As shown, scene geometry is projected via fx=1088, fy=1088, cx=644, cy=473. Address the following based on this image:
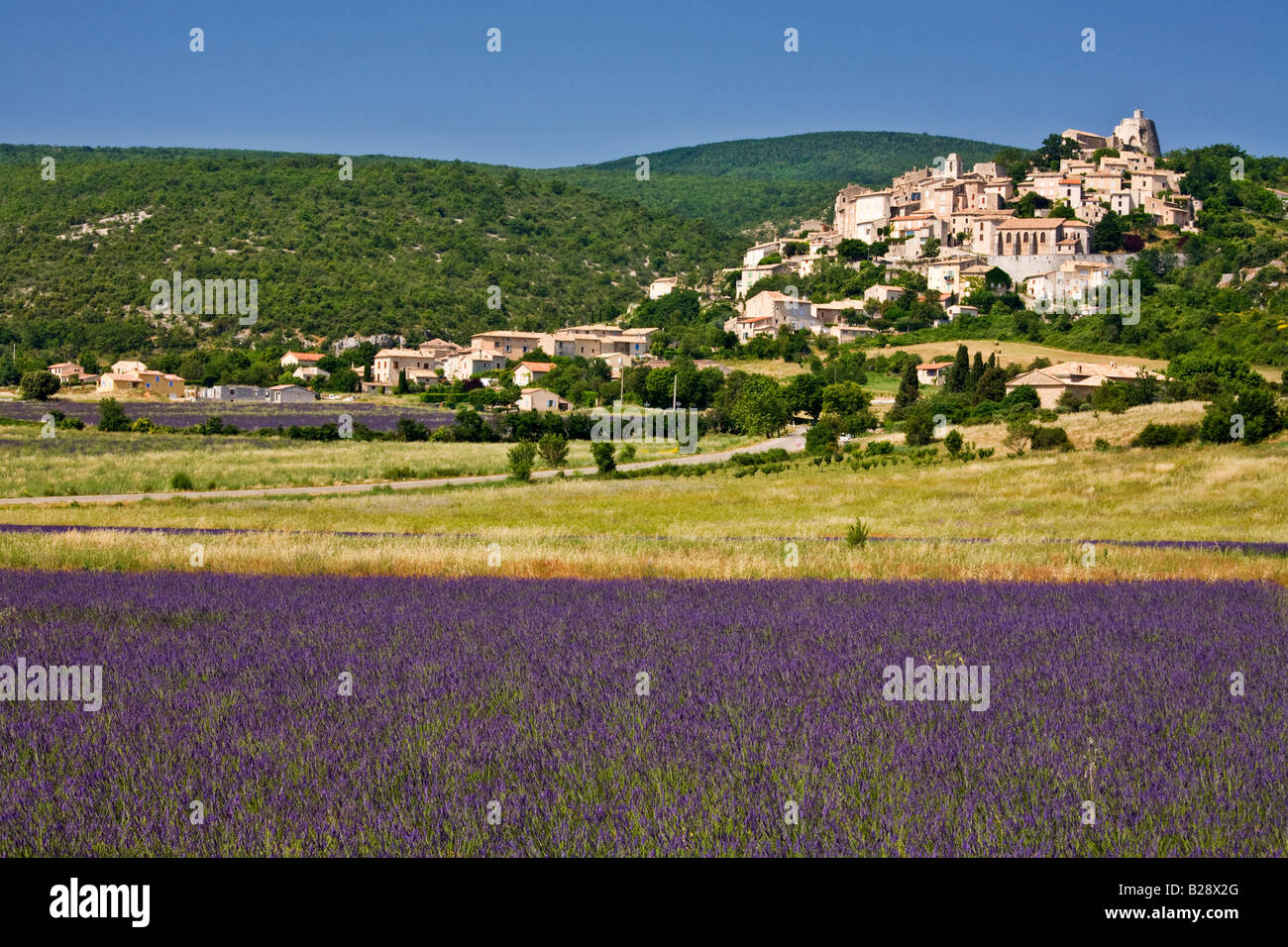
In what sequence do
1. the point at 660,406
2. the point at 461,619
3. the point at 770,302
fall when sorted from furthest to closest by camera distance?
the point at 770,302 → the point at 660,406 → the point at 461,619

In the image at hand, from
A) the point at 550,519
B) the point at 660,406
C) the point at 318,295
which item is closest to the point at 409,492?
the point at 550,519

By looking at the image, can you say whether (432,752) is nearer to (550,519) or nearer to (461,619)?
(461,619)

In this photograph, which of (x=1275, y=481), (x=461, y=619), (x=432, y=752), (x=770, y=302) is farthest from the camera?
(x=770, y=302)

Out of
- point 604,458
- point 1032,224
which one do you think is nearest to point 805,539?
point 604,458

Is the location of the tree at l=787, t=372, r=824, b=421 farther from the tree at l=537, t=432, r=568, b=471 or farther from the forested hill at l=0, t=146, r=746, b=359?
the forested hill at l=0, t=146, r=746, b=359

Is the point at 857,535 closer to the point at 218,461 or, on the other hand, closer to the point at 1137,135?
the point at 218,461

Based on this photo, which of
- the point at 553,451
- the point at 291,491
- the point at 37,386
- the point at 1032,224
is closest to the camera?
the point at 291,491
